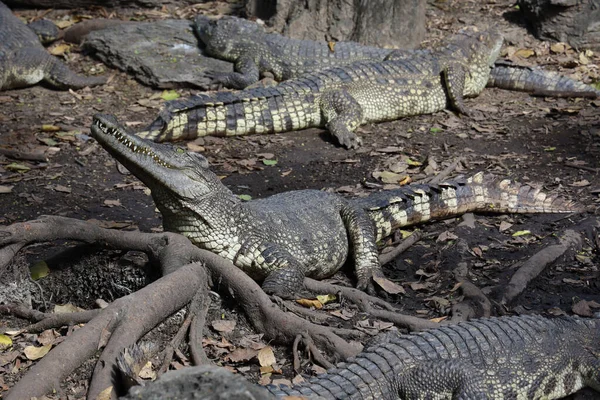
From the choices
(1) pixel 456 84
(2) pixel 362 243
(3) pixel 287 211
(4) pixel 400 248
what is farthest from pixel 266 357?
(1) pixel 456 84

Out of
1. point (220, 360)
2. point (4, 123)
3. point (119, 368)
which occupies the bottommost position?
point (4, 123)

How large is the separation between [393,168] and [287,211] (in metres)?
2.32

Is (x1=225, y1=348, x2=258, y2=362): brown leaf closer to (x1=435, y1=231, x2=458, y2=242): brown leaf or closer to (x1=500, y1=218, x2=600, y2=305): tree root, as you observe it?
(x1=500, y1=218, x2=600, y2=305): tree root

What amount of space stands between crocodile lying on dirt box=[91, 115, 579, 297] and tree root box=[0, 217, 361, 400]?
349 mm

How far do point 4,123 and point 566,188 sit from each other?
18.5ft

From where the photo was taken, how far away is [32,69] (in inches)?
380

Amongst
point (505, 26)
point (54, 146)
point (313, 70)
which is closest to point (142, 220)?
point (54, 146)

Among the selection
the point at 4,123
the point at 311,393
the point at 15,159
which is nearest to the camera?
the point at 311,393

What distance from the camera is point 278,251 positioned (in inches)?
207

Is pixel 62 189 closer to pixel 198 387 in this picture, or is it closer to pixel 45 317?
pixel 45 317

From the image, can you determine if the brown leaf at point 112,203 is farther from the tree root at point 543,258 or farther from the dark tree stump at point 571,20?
the dark tree stump at point 571,20

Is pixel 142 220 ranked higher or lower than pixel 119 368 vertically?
lower

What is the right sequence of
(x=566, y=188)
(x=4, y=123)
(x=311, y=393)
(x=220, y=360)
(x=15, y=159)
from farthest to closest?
1. (x=4, y=123)
2. (x=15, y=159)
3. (x=566, y=188)
4. (x=220, y=360)
5. (x=311, y=393)

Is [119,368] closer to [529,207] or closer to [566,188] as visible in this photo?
[529,207]
